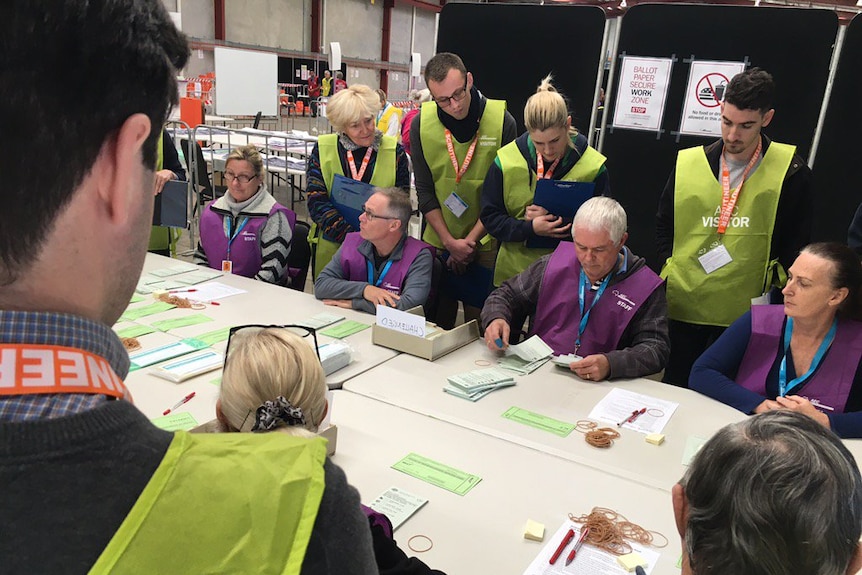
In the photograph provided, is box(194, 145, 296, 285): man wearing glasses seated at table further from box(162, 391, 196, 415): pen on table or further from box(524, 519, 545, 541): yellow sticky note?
box(524, 519, 545, 541): yellow sticky note

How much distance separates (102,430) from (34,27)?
251 mm

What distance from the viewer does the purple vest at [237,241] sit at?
3547 mm

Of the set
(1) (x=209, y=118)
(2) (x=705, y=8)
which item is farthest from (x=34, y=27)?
(1) (x=209, y=118)

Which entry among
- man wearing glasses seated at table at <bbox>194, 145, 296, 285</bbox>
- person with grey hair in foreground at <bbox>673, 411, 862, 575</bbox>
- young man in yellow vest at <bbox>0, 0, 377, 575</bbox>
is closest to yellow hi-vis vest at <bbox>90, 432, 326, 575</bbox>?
young man in yellow vest at <bbox>0, 0, 377, 575</bbox>

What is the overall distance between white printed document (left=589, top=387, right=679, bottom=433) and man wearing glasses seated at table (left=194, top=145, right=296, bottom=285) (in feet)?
6.69

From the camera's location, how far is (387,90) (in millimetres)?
16125

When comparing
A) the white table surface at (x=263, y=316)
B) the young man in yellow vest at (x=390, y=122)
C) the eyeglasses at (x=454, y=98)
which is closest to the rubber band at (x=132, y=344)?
the white table surface at (x=263, y=316)

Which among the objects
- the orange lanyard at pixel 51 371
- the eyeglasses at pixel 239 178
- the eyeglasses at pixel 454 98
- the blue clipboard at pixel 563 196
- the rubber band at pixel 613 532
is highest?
the eyeglasses at pixel 454 98

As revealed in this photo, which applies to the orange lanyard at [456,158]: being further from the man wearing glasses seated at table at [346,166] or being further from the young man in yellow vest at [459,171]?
the man wearing glasses seated at table at [346,166]

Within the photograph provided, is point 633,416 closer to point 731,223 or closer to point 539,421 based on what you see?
point 539,421

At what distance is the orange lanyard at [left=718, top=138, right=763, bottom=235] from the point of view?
108 inches

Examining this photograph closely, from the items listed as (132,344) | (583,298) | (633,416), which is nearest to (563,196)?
(583,298)

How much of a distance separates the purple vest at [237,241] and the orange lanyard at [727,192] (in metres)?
2.24

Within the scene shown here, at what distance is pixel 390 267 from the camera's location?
312 cm
